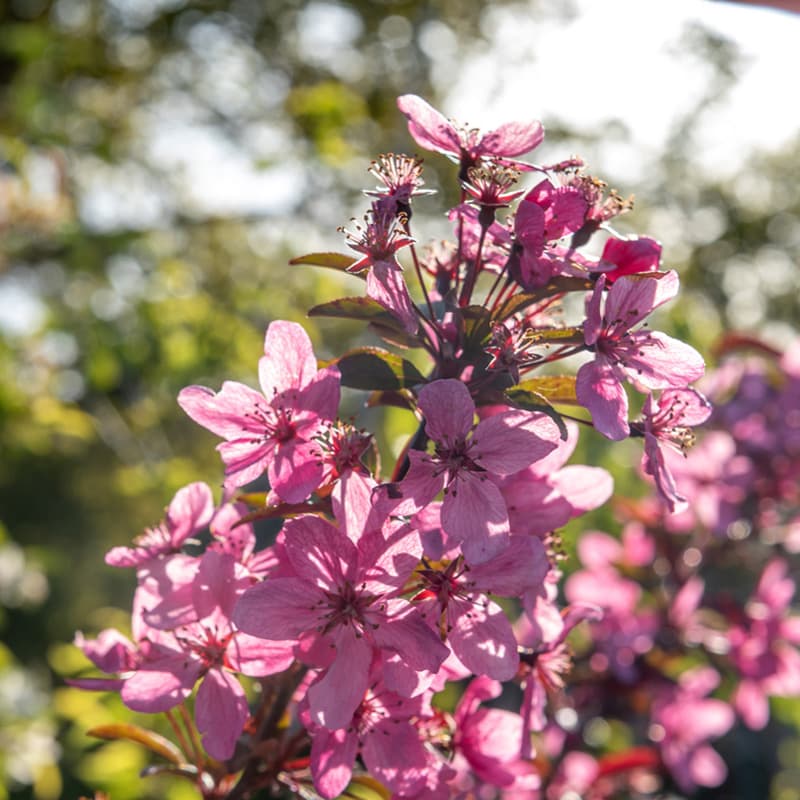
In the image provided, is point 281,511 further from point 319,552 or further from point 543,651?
point 543,651

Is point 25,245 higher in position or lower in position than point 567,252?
lower

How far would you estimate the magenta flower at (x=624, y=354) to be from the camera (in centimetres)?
70

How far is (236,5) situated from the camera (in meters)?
5.30

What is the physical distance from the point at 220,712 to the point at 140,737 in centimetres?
14

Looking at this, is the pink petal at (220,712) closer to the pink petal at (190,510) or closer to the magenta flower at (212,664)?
the magenta flower at (212,664)

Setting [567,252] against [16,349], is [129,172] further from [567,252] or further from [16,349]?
[567,252]

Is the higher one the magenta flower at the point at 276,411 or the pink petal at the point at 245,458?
the magenta flower at the point at 276,411

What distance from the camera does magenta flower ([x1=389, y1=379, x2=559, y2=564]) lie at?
66 centimetres

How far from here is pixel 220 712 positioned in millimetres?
738

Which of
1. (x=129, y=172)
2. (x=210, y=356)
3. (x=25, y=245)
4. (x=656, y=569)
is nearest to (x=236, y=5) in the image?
(x=129, y=172)

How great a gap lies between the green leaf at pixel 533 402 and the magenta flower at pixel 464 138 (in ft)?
0.63

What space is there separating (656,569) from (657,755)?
0.37 metres

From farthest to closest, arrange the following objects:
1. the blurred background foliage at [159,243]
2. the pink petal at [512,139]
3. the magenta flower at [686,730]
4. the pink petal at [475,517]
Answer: the blurred background foliage at [159,243]
the magenta flower at [686,730]
the pink petal at [512,139]
the pink petal at [475,517]

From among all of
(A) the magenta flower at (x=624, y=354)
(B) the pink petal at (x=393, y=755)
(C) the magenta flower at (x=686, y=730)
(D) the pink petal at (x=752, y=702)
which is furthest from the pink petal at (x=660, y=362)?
(D) the pink petal at (x=752, y=702)
